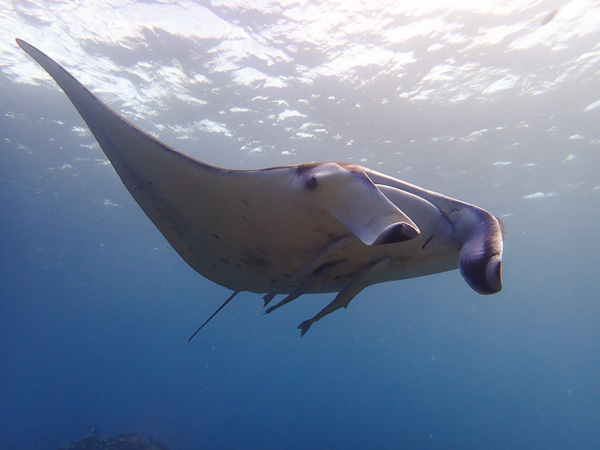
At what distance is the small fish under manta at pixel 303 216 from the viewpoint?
1.36 metres

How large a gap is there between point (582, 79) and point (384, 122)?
7085mm

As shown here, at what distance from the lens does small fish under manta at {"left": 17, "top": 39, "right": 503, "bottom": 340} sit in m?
1.36

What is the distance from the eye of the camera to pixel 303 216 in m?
1.85

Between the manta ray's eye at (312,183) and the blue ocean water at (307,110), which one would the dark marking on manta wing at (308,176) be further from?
the blue ocean water at (307,110)

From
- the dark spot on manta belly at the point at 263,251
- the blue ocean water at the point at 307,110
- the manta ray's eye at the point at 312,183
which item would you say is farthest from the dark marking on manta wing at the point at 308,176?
the blue ocean water at the point at 307,110

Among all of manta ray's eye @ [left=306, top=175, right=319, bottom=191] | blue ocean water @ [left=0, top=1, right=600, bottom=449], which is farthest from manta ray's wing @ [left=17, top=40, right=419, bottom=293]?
blue ocean water @ [left=0, top=1, right=600, bottom=449]

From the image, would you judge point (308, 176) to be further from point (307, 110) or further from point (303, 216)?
point (307, 110)

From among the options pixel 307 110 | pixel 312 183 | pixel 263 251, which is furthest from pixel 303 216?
pixel 307 110

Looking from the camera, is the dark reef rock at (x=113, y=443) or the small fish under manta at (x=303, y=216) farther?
the dark reef rock at (x=113, y=443)

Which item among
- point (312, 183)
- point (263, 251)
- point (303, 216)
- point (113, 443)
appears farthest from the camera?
point (113, 443)

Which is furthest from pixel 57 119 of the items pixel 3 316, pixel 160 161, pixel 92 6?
pixel 3 316

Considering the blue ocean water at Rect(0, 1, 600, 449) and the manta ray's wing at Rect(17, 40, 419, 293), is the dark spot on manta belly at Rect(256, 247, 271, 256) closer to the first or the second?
the manta ray's wing at Rect(17, 40, 419, 293)

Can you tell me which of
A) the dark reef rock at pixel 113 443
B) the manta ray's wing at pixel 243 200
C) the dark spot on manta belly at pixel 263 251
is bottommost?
the dark reef rock at pixel 113 443

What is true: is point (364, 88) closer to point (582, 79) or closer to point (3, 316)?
point (582, 79)
